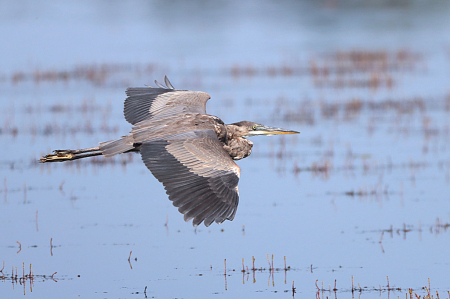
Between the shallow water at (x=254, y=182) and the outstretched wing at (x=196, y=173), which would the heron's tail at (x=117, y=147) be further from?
the shallow water at (x=254, y=182)

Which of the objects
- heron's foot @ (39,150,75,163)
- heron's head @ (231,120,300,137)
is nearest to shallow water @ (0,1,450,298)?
heron's foot @ (39,150,75,163)

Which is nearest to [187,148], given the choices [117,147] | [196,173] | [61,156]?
[196,173]

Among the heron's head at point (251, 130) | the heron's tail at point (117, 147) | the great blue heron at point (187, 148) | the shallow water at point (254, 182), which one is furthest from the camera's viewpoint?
the heron's head at point (251, 130)

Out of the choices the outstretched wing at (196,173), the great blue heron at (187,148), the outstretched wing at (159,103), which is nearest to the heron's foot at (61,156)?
the great blue heron at (187,148)

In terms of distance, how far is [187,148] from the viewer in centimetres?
752

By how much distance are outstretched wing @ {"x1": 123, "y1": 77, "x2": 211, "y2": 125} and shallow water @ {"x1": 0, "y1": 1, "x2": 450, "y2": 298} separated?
1396 millimetres

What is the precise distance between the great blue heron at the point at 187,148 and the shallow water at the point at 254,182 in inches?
37.5

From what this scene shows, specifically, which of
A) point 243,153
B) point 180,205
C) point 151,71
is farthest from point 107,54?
point 180,205

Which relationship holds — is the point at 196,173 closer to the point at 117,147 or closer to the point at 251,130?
the point at 117,147

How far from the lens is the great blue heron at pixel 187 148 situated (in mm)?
6715

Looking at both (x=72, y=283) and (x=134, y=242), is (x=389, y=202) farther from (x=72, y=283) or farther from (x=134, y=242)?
(x=72, y=283)

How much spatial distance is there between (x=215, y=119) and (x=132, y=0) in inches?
1929

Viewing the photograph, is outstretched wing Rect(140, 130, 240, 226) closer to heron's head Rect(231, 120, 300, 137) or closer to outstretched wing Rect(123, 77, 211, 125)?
outstretched wing Rect(123, 77, 211, 125)

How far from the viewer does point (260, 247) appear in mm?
8398
